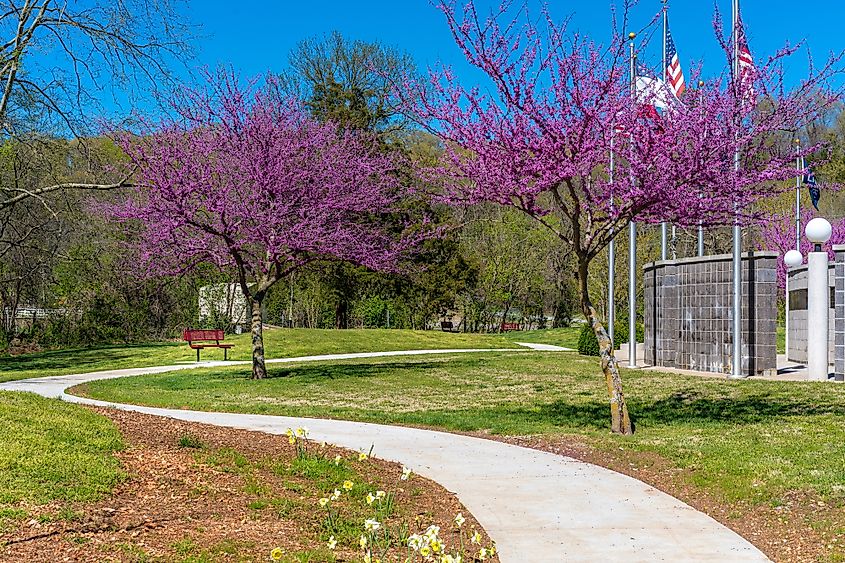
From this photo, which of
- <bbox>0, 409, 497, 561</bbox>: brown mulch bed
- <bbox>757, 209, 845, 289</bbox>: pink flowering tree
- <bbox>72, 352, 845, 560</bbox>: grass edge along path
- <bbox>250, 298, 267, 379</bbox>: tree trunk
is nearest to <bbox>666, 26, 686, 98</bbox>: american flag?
<bbox>72, 352, 845, 560</bbox>: grass edge along path

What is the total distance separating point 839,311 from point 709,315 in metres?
3.16

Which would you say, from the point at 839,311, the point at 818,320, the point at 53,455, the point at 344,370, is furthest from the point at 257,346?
the point at 53,455

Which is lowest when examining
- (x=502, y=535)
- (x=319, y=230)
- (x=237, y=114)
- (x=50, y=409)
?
(x=502, y=535)

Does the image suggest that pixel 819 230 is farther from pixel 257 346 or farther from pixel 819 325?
pixel 257 346

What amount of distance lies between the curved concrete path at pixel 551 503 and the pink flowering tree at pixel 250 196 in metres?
6.64

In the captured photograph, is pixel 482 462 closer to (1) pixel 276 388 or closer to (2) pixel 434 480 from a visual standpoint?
(2) pixel 434 480

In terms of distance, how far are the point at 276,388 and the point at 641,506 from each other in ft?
33.8

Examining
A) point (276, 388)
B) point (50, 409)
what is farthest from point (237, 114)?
point (50, 409)

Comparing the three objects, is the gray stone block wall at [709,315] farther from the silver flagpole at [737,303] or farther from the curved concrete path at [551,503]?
the curved concrete path at [551,503]

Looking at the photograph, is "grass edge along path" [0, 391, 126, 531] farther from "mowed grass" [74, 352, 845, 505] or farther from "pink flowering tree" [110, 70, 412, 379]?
"pink flowering tree" [110, 70, 412, 379]

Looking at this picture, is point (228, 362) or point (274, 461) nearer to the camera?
point (274, 461)

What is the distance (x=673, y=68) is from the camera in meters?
18.0

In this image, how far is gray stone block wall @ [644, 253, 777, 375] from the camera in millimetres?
17797

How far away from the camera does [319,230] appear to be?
16750 mm
